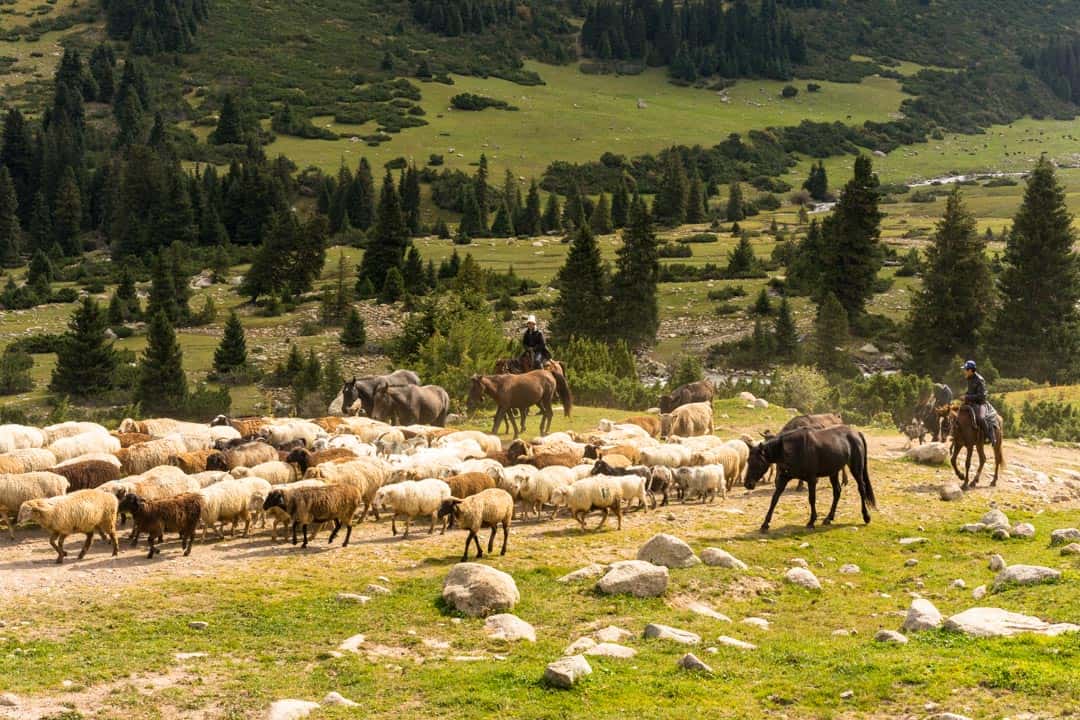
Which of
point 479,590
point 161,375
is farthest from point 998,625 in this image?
point 161,375

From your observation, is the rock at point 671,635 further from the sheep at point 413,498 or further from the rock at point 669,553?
the sheep at point 413,498

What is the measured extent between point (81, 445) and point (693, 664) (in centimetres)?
1595

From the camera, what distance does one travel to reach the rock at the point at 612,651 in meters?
14.1

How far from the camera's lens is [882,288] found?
74625 mm

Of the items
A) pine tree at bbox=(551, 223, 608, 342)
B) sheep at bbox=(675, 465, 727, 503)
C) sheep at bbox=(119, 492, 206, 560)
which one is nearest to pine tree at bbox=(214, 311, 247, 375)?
pine tree at bbox=(551, 223, 608, 342)

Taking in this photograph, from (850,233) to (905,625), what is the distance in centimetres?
5437

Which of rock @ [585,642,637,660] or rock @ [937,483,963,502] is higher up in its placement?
rock @ [585,642,637,660]

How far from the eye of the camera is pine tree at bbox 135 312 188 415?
166 feet

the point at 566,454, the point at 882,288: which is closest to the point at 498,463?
the point at 566,454

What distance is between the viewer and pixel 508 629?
15.3 m

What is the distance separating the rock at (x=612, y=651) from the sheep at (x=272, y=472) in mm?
9291

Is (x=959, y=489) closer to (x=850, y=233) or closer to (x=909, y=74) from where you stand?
(x=850, y=233)

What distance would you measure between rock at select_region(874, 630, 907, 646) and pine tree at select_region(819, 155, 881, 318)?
176 ft

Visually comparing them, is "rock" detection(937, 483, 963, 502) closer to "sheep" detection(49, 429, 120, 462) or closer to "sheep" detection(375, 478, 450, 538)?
"sheep" detection(375, 478, 450, 538)
